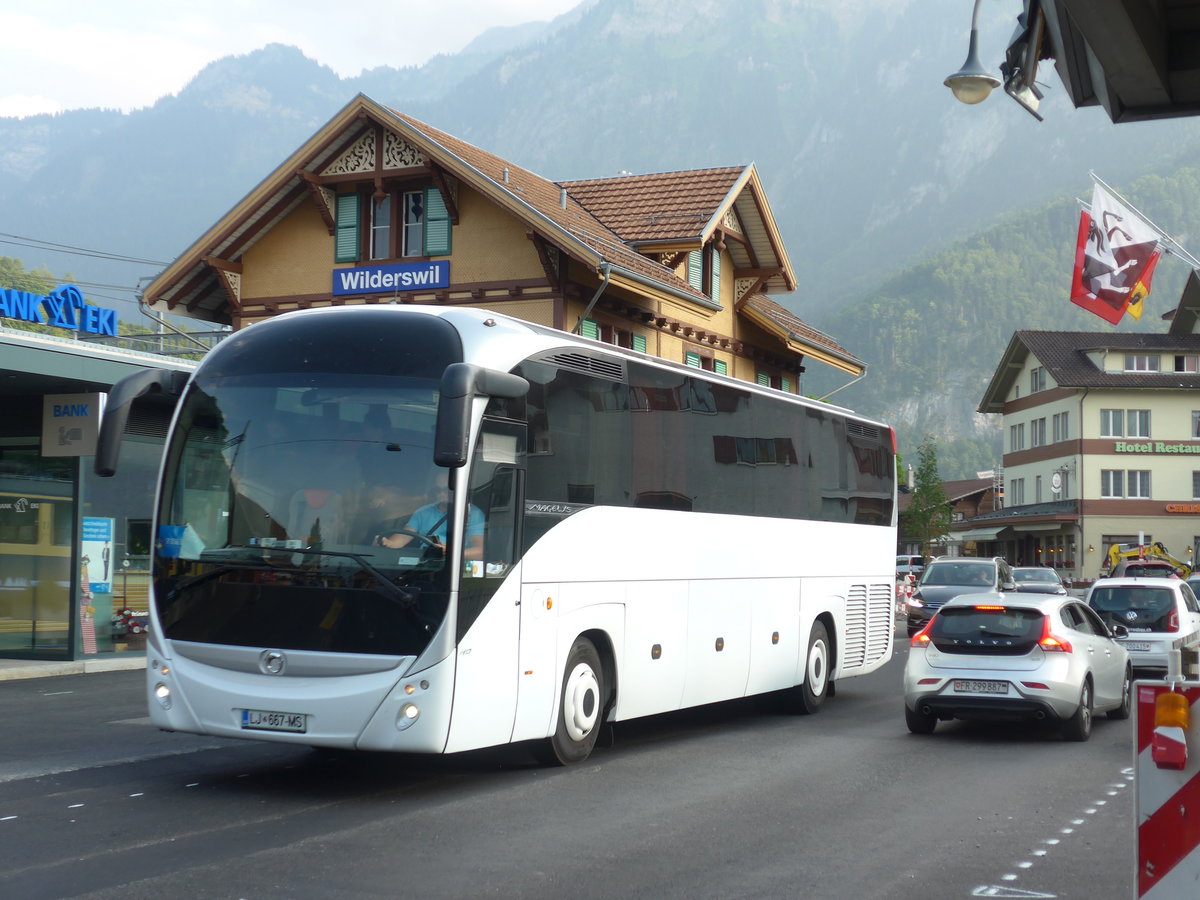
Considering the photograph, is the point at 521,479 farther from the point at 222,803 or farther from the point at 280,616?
the point at 222,803

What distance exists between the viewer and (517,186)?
30062 millimetres

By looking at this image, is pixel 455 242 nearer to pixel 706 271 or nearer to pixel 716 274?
pixel 706 271

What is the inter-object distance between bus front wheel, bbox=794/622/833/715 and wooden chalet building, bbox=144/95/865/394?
10.6 m

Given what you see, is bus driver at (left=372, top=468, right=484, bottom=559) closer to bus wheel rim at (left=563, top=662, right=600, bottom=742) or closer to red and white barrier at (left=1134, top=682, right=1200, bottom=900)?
bus wheel rim at (left=563, top=662, right=600, bottom=742)

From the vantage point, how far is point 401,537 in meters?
10.2

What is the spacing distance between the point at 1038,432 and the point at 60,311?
236 ft

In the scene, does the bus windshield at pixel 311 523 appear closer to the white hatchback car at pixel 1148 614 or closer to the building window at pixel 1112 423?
the white hatchback car at pixel 1148 614

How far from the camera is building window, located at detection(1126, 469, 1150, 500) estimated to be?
260 ft

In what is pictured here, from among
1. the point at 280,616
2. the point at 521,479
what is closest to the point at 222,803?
the point at 280,616

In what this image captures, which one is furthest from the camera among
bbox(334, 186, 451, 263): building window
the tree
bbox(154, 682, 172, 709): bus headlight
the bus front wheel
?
the tree

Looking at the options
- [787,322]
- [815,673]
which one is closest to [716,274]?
[787,322]

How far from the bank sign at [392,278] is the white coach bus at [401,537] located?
55.7 feet

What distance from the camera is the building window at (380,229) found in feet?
99.0

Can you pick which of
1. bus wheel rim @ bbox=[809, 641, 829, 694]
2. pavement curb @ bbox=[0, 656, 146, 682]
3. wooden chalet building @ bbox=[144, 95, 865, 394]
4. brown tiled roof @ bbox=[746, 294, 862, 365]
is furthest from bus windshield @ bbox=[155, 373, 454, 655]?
brown tiled roof @ bbox=[746, 294, 862, 365]
